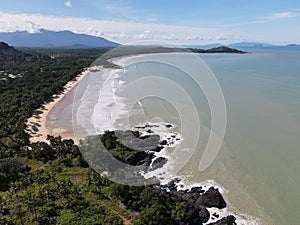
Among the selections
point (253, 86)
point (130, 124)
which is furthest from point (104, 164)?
point (253, 86)

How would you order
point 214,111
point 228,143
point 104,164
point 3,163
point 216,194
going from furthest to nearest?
point 214,111 < point 228,143 < point 104,164 < point 3,163 < point 216,194

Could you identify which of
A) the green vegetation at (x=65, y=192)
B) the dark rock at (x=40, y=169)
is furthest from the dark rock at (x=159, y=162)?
the dark rock at (x=40, y=169)

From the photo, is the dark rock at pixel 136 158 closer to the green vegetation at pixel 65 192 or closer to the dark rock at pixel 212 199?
the green vegetation at pixel 65 192

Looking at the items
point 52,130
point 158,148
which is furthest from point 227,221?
point 52,130

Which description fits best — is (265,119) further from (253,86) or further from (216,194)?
(253,86)

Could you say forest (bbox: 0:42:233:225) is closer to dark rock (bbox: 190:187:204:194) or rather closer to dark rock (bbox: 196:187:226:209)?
dark rock (bbox: 196:187:226:209)

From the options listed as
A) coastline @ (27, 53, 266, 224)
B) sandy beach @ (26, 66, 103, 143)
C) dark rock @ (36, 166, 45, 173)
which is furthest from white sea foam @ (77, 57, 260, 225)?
dark rock @ (36, 166, 45, 173)
